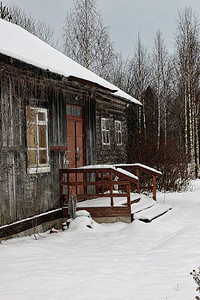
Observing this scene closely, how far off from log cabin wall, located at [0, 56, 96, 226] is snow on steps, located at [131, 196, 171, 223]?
199 cm

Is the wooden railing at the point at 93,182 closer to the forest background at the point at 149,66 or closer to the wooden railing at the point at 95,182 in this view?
the wooden railing at the point at 95,182

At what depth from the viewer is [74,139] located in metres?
11.5

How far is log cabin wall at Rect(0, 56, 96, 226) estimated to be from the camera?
8141 mm

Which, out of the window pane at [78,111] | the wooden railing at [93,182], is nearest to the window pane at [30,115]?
the wooden railing at [93,182]

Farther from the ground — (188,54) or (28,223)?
(188,54)

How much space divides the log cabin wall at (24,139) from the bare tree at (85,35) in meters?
14.0

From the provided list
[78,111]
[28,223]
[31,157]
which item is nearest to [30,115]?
[31,157]

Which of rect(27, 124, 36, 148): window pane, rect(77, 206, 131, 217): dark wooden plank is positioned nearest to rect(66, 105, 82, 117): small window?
rect(27, 124, 36, 148): window pane

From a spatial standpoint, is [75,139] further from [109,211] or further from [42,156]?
[109,211]

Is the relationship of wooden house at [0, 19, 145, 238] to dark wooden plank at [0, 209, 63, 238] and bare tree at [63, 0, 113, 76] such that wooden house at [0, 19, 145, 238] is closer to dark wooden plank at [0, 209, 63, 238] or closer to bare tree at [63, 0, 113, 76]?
dark wooden plank at [0, 209, 63, 238]

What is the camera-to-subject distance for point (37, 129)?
941 cm

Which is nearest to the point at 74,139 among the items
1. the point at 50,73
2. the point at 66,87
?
the point at 66,87

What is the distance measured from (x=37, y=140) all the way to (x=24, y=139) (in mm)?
588

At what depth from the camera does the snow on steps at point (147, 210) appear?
32.4 feet
